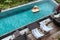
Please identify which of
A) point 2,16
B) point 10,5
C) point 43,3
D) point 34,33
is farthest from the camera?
point 43,3

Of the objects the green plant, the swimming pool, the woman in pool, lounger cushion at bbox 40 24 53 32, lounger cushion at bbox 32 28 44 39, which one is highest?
the green plant

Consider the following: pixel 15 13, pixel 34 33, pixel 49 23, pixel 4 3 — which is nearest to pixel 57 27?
pixel 49 23

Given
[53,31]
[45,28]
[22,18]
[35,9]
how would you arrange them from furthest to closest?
[35,9], [22,18], [53,31], [45,28]

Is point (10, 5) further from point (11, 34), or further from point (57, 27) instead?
point (57, 27)

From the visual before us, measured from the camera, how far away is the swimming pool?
1044 centimetres

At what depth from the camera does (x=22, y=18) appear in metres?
11.4

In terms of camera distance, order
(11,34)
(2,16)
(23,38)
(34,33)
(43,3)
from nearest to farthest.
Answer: (23,38) < (34,33) < (11,34) < (2,16) < (43,3)

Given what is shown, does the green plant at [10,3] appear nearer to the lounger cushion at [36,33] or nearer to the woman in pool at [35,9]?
the woman in pool at [35,9]

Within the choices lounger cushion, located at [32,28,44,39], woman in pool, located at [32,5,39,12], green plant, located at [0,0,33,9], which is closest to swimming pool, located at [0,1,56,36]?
woman in pool, located at [32,5,39,12]

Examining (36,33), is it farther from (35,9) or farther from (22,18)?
(35,9)

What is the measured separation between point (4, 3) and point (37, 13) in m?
2.86

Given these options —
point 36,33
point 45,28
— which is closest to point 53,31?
point 45,28

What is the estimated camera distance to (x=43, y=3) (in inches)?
513

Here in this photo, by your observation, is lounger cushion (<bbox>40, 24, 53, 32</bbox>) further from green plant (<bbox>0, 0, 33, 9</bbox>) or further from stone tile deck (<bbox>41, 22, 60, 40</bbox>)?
green plant (<bbox>0, 0, 33, 9</bbox>)
